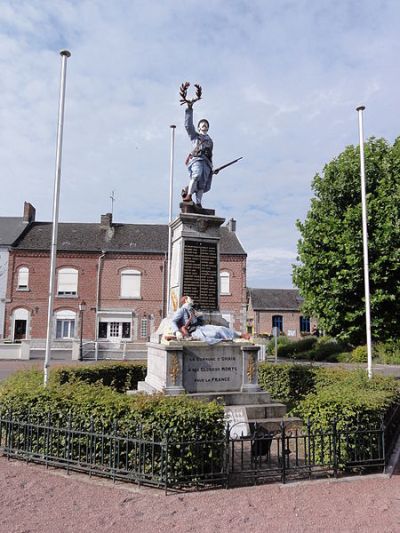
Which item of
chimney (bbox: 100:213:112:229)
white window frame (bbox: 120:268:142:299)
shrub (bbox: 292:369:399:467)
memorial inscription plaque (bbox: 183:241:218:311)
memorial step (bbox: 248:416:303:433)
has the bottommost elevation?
memorial step (bbox: 248:416:303:433)

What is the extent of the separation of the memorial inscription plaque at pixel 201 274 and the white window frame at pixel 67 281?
25.2 m

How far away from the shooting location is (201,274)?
10.2 metres

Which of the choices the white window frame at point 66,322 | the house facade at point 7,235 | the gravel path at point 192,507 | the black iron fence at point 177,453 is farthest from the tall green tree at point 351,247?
the house facade at point 7,235

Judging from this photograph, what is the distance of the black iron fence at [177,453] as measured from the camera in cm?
565

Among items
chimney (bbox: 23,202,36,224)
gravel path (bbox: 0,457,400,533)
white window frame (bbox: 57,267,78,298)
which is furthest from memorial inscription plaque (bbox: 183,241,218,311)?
chimney (bbox: 23,202,36,224)

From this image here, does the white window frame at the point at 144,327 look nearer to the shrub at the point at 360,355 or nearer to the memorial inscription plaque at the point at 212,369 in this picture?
the shrub at the point at 360,355

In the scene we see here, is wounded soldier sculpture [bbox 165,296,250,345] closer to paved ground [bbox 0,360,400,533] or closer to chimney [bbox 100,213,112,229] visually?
paved ground [bbox 0,360,400,533]

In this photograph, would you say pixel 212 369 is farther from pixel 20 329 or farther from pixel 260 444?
pixel 20 329

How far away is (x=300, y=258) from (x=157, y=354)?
518 inches

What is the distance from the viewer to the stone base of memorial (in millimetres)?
8547

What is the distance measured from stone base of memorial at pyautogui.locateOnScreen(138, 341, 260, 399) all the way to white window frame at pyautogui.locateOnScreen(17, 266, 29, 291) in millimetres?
26821

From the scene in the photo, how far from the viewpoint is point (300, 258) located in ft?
68.9

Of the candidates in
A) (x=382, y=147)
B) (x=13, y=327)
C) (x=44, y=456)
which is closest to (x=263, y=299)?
(x=13, y=327)

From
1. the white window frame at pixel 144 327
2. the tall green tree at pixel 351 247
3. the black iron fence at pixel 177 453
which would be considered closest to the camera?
the black iron fence at pixel 177 453
